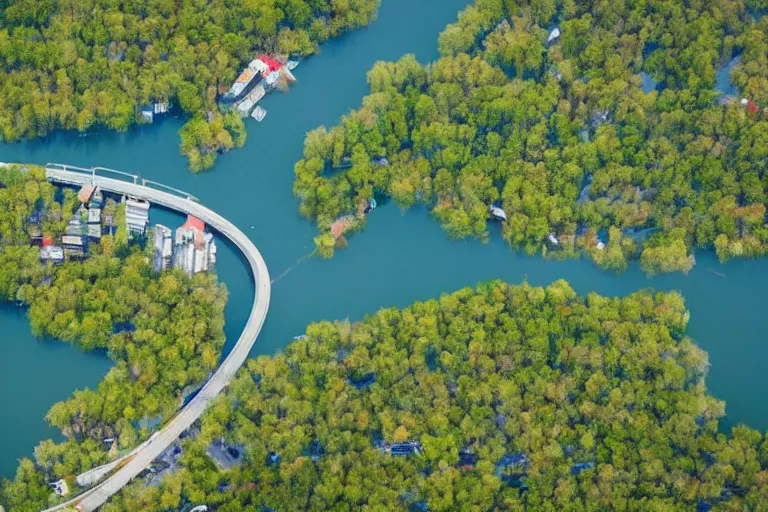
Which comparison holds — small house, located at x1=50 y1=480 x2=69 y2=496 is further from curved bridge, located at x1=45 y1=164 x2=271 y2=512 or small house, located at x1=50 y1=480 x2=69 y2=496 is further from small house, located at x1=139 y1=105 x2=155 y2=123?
small house, located at x1=139 y1=105 x2=155 y2=123

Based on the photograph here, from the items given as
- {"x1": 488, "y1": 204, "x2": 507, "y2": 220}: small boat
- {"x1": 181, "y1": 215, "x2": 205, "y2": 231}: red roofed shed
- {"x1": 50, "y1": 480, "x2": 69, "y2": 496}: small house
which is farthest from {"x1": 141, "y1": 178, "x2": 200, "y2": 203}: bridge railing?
{"x1": 50, "y1": 480, "x2": 69, "y2": 496}: small house

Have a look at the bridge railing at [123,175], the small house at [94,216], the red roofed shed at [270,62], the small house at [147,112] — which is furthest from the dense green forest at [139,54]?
the small house at [94,216]

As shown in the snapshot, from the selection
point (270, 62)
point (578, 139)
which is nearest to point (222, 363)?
point (270, 62)

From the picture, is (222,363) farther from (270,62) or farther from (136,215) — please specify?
(270,62)

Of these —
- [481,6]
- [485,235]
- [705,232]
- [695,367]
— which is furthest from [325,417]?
[481,6]

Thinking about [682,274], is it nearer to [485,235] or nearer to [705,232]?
[705,232]

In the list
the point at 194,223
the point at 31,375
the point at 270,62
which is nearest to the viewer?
the point at 31,375

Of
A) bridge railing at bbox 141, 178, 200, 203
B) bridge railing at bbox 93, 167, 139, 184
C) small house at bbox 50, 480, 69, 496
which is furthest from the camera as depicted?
bridge railing at bbox 93, 167, 139, 184
